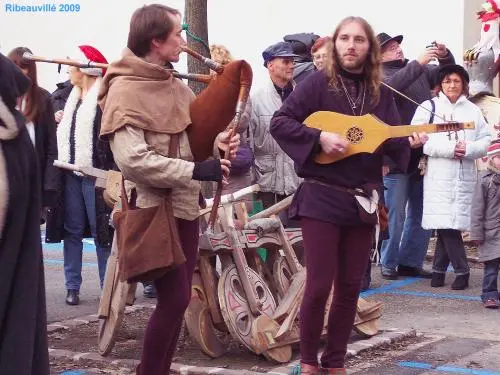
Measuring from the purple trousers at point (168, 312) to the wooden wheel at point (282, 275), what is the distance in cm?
170

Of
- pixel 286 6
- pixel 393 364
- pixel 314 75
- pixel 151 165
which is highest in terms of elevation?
pixel 286 6

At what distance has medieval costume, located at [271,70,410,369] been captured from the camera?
5648 millimetres

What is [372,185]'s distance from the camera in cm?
575

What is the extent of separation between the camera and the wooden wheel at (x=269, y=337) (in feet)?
20.7

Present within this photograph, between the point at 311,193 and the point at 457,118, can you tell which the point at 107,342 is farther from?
the point at 457,118

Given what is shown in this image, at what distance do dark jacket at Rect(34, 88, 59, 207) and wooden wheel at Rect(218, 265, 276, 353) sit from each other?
2.19 metres

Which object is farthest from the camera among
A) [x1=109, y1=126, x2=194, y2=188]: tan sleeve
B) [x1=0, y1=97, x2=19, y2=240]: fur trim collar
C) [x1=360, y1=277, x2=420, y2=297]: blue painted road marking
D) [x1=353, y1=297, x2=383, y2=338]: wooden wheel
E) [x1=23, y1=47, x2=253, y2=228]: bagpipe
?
[x1=360, y1=277, x2=420, y2=297]: blue painted road marking

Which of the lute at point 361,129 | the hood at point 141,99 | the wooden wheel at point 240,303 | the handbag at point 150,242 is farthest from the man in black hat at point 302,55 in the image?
the handbag at point 150,242

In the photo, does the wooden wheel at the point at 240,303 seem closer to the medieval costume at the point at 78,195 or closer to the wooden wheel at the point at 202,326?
the wooden wheel at the point at 202,326

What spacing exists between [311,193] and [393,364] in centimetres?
134

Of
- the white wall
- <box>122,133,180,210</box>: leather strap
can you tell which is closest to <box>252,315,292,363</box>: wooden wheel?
<box>122,133,180,210</box>: leather strap

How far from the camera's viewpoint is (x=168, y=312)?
5.21 metres

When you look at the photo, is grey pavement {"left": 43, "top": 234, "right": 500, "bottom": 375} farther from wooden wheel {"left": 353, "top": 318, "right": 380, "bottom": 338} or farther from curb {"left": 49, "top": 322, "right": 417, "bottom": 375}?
wooden wheel {"left": 353, "top": 318, "right": 380, "bottom": 338}

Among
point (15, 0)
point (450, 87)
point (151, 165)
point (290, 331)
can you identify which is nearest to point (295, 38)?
point (450, 87)
